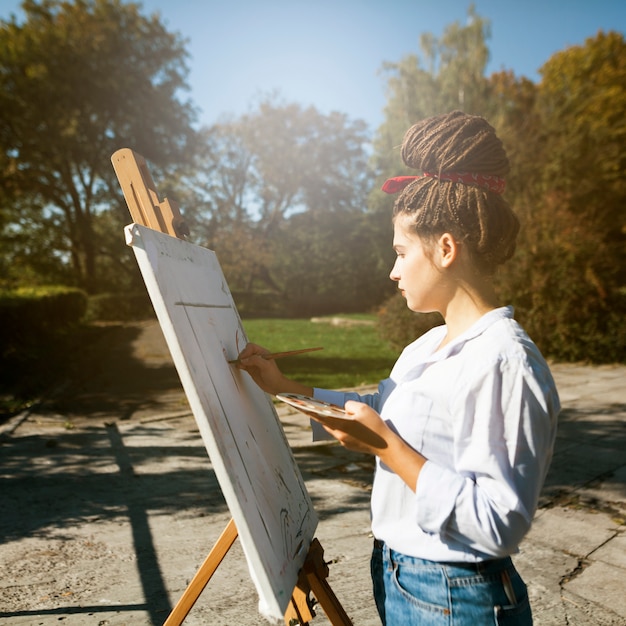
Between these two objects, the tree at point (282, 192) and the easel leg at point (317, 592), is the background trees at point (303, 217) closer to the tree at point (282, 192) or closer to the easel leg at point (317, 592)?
the tree at point (282, 192)

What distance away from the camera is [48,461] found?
498 centimetres

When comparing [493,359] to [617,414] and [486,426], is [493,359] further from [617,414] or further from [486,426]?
[617,414]

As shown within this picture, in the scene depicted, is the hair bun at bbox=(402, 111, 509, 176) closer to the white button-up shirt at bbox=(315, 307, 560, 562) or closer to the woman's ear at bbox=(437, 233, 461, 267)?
the woman's ear at bbox=(437, 233, 461, 267)

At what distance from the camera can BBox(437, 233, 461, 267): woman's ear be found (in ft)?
4.11

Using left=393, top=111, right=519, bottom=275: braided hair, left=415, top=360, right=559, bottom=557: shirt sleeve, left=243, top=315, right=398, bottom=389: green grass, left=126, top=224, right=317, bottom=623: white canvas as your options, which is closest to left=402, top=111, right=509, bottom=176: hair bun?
left=393, top=111, right=519, bottom=275: braided hair

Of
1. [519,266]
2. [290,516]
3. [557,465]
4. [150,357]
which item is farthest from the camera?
[150,357]

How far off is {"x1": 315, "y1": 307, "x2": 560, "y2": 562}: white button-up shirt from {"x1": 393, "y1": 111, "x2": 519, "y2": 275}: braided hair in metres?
0.16

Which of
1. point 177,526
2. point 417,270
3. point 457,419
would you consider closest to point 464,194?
point 417,270

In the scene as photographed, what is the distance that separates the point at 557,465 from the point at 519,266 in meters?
6.80

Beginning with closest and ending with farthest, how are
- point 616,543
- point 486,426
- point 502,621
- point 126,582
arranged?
point 486,426 → point 502,621 → point 126,582 → point 616,543

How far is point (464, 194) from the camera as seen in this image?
124cm

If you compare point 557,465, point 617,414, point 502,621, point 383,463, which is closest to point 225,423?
point 383,463

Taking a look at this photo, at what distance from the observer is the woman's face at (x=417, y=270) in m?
→ 1.30

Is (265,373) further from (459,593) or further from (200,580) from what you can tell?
(459,593)
